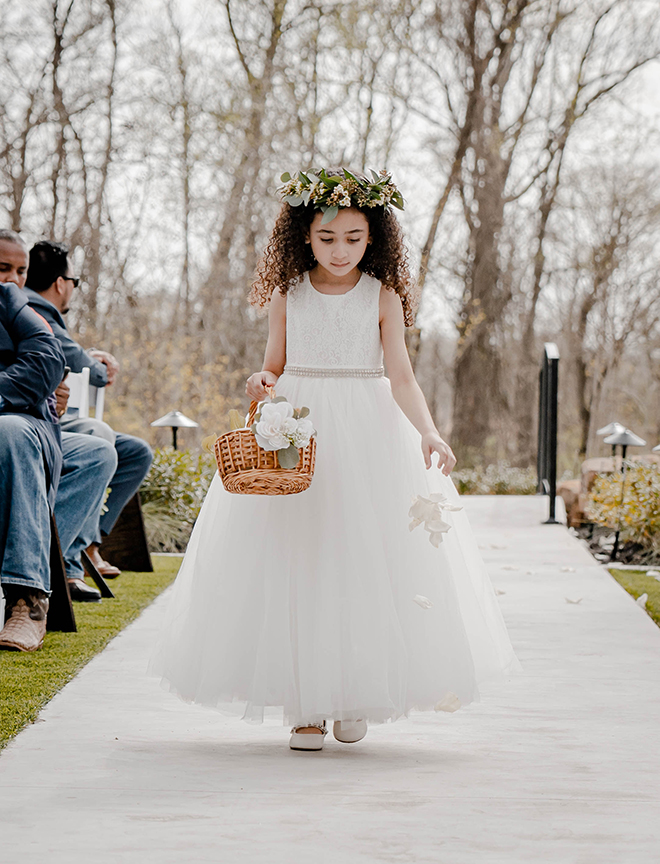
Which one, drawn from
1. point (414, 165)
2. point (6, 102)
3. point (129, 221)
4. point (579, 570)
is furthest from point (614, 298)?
point (579, 570)

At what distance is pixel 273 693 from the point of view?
227cm

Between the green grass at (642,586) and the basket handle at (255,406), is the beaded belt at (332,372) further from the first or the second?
the green grass at (642,586)

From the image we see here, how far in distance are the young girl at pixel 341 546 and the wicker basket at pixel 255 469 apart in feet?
0.59

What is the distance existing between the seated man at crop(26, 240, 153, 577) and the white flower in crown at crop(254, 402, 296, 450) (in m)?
2.27

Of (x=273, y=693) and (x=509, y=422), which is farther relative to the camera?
(x=509, y=422)

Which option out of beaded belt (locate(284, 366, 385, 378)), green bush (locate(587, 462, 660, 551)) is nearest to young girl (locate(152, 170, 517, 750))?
beaded belt (locate(284, 366, 385, 378))

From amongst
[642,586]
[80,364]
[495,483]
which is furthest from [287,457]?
[495,483]

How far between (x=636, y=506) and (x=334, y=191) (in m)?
5.07

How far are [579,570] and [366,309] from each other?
353cm

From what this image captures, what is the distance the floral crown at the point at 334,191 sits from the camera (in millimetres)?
2584

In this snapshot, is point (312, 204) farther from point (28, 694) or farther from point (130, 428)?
point (130, 428)

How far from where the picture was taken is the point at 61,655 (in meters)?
3.34

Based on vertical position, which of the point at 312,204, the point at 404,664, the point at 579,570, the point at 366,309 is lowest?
the point at 579,570

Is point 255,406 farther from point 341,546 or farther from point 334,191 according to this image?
point 334,191
